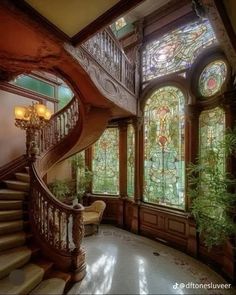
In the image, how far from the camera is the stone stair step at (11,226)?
286cm

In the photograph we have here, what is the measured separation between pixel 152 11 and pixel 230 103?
323cm

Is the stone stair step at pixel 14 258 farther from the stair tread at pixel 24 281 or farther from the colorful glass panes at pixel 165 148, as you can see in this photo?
the colorful glass panes at pixel 165 148

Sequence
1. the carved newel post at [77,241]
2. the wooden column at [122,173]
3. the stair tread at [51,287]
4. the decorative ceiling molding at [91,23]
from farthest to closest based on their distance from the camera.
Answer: the wooden column at [122,173], the carved newel post at [77,241], the stair tread at [51,287], the decorative ceiling molding at [91,23]

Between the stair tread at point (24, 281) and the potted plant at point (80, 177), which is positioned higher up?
the potted plant at point (80, 177)

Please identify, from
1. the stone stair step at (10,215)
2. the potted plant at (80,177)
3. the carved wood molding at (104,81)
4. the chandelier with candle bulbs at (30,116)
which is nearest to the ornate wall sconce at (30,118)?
the chandelier with candle bulbs at (30,116)

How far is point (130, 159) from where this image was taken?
5.11 meters

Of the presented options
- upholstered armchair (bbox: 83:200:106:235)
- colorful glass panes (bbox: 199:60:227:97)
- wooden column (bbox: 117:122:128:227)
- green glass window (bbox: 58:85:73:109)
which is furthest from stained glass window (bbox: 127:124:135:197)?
green glass window (bbox: 58:85:73:109)

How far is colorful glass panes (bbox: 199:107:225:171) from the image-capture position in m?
3.35

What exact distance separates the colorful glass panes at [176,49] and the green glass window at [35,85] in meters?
2.85

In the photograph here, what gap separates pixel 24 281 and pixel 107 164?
3.54 m

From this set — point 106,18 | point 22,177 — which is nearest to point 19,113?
point 22,177

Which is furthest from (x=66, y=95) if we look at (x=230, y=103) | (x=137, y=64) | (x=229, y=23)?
(x=229, y=23)

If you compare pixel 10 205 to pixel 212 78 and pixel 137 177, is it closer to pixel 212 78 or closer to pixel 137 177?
pixel 137 177

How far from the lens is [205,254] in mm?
3434
